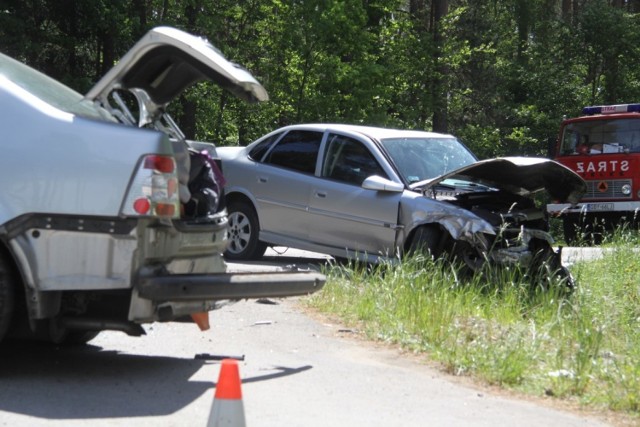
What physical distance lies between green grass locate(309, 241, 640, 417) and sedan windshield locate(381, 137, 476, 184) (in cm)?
151

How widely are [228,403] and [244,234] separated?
8.43m

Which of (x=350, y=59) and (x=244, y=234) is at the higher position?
(x=350, y=59)

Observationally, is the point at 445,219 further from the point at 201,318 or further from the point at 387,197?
the point at 201,318

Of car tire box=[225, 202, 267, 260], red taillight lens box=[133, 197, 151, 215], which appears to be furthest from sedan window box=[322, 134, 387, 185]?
red taillight lens box=[133, 197, 151, 215]

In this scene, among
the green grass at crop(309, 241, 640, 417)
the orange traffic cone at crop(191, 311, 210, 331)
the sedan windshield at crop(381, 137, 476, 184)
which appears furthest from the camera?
the sedan windshield at crop(381, 137, 476, 184)

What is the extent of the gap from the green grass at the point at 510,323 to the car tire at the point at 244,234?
266 cm

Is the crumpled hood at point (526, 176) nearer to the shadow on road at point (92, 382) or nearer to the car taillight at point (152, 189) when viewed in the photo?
the shadow on road at point (92, 382)

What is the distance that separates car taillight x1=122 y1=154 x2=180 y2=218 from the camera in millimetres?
5645

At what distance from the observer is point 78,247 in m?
5.68

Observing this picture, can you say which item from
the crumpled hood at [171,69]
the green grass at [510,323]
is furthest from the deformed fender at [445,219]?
the crumpled hood at [171,69]

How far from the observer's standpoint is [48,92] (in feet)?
20.5

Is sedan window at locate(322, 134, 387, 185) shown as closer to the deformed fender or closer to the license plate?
the deformed fender

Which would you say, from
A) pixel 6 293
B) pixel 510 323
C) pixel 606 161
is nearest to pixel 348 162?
pixel 510 323

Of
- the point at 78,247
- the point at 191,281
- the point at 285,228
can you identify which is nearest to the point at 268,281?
the point at 191,281
